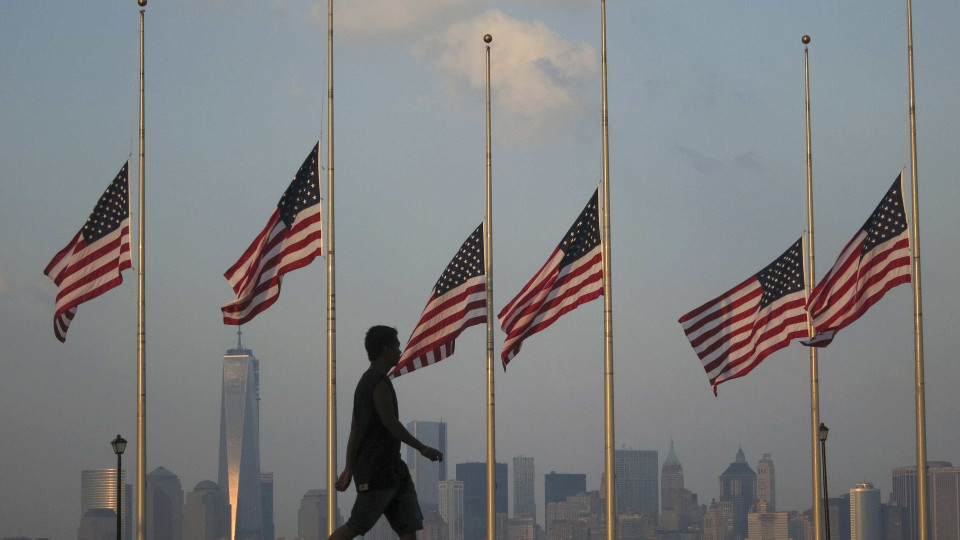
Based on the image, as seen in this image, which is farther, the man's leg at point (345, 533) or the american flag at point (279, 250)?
the american flag at point (279, 250)

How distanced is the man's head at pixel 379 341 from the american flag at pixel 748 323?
13.6 metres

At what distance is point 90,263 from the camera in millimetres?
27188

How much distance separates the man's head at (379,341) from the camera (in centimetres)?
1495

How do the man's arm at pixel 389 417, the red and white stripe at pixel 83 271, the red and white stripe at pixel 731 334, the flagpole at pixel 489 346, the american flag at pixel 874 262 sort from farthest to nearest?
1. the flagpole at pixel 489 346
2. the red and white stripe at pixel 731 334
3. the red and white stripe at pixel 83 271
4. the american flag at pixel 874 262
5. the man's arm at pixel 389 417

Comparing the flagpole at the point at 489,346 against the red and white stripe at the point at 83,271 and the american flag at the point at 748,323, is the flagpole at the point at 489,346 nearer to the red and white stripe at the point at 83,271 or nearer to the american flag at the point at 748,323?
the american flag at the point at 748,323

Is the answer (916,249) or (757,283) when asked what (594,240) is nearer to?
(757,283)

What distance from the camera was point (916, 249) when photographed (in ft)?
84.6

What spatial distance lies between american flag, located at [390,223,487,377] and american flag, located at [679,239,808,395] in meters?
3.73

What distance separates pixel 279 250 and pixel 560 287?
4628 millimetres

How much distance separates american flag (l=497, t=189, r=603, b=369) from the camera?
27719mm

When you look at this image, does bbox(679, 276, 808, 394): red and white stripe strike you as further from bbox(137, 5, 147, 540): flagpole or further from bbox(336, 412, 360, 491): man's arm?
bbox(336, 412, 360, 491): man's arm

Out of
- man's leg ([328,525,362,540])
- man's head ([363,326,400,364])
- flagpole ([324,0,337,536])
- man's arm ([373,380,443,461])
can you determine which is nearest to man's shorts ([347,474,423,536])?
man's leg ([328,525,362,540])

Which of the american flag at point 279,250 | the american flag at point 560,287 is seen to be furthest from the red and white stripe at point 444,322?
the american flag at point 279,250

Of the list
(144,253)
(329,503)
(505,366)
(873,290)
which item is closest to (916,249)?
(873,290)
